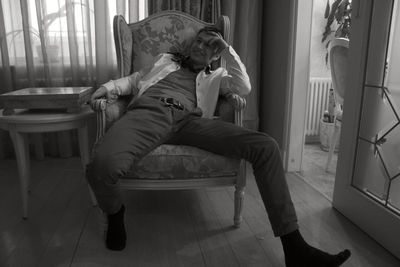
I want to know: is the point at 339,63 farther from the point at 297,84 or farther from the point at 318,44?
the point at 318,44

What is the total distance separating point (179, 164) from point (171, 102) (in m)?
0.38

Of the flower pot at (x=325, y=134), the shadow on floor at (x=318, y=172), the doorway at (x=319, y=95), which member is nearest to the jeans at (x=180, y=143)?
the shadow on floor at (x=318, y=172)

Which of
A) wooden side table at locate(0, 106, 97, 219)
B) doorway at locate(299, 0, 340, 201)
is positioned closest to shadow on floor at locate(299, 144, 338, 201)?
doorway at locate(299, 0, 340, 201)

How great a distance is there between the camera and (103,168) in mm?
1323

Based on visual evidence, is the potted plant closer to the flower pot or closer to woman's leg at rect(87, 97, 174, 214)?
the flower pot

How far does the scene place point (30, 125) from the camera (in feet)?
5.46

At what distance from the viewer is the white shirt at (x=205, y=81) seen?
5.65ft

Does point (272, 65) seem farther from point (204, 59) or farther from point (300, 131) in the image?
point (204, 59)

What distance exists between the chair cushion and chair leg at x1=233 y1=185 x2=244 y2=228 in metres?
0.16

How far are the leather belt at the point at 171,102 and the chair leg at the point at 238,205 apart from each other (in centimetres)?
49

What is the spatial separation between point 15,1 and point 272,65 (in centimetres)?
193

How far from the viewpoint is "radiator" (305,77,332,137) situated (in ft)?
10.1

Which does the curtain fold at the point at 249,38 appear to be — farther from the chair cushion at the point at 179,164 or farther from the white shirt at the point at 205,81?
the chair cushion at the point at 179,164

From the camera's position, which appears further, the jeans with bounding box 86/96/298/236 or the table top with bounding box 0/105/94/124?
the table top with bounding box 0/105/94/124
